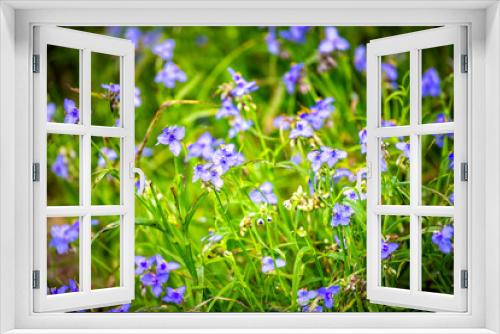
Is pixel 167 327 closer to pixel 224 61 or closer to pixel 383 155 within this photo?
pixel 383 155

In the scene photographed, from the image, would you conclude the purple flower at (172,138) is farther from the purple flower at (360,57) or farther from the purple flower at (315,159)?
the purple flower at (360,57)

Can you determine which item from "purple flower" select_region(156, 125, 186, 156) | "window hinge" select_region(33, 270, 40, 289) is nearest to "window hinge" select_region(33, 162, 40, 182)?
"window hinge" select_region(33, 270, 40, 289)

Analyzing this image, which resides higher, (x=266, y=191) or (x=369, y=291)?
(x=266, y=191)

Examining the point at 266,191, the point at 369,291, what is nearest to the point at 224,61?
the point at 266,191

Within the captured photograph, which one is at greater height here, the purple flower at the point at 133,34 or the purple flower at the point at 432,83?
→ the purple flower at the point at 133,34

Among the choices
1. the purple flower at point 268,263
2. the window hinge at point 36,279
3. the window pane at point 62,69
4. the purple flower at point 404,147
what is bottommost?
the purple flower at point 268,263

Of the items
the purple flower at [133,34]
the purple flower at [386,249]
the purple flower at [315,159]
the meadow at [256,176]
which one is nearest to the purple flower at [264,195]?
the meadow at [256,176]
